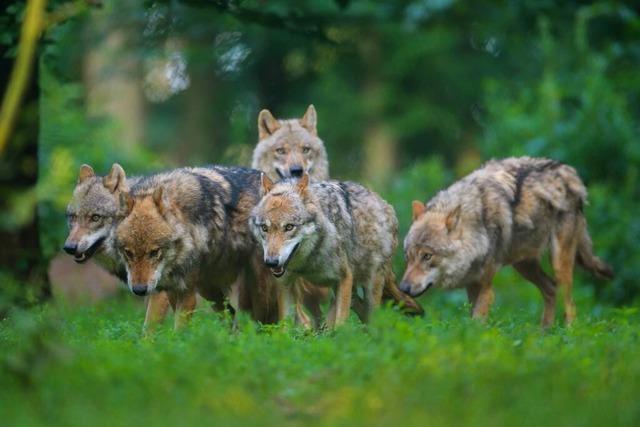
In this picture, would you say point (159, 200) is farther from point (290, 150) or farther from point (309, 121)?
point (309, 121)

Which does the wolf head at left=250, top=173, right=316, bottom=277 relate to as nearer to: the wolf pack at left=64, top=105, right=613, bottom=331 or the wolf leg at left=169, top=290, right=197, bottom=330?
the wolf pack at left=64, top=105, right=613, bottom=331

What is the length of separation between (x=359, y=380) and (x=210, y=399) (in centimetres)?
99

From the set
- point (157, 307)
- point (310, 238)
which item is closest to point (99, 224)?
point (157, 307)

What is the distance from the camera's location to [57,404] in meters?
6.47

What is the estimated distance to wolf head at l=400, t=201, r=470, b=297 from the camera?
454 inches

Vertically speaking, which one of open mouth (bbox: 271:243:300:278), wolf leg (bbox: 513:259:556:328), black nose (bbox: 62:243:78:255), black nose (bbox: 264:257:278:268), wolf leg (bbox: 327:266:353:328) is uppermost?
black nose (bbox: 264:257:278:268)

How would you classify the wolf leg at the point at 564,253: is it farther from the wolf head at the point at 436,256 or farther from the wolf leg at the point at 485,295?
the wolf head at the point at 436,256

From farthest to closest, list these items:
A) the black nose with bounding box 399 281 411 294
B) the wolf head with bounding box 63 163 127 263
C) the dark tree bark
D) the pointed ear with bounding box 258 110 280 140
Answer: the pointed ear with bounding box 258 110 280 140 < the black nose with bounding box 399 281 411 294 < the dark tree bark < the wolf head with bounding box 63 163 127 263

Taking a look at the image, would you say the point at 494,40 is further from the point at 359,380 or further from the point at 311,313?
the point at 359,380

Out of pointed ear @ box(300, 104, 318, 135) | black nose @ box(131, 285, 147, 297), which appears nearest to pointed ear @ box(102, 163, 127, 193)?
black nose @ box(131, 285, 147, 297)

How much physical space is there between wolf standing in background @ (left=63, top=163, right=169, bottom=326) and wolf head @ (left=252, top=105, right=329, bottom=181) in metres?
2.79

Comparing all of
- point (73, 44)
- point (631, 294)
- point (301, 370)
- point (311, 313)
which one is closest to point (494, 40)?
point (73, 44)

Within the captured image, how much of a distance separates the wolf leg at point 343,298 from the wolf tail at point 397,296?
818mm

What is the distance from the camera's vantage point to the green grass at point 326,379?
633cm
